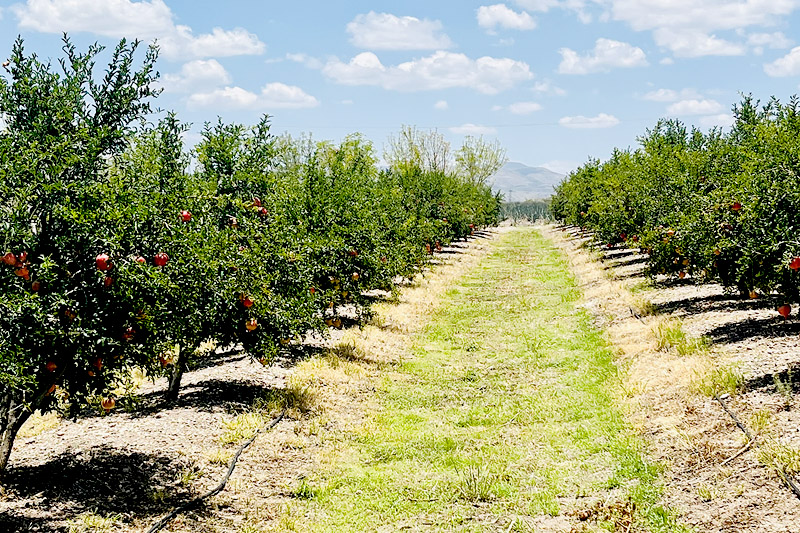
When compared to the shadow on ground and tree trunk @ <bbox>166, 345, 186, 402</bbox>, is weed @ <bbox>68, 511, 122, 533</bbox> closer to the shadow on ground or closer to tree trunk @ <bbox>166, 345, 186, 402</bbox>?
the shadow on ground

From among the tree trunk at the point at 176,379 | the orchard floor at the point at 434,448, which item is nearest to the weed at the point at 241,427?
the orchard floor at the point at 434,448

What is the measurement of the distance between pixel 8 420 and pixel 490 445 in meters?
5.27

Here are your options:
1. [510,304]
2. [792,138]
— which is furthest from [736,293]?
[792,138]

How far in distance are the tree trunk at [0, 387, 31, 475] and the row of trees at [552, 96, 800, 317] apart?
771 centimetres

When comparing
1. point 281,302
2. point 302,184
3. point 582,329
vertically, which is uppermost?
point 302,184

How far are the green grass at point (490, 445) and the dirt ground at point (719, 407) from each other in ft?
1.05

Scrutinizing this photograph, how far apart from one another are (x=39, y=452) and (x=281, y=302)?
3.20 m

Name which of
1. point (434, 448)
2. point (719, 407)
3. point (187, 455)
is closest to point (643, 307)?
point (719, 407)

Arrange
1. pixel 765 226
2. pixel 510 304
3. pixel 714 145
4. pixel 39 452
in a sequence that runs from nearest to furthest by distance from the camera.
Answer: pixel 39 452
pixel 765 226
pixel 714 145
pixel 510 304

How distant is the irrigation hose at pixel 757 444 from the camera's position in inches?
272

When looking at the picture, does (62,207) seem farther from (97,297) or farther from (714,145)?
(714,145)

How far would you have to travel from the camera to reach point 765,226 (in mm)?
9898

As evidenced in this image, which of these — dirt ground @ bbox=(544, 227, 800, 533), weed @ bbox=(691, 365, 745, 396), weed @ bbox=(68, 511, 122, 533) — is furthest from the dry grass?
weed @ bbox=(691, 365, 745, 396)

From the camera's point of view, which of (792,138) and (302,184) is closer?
(792,138)
